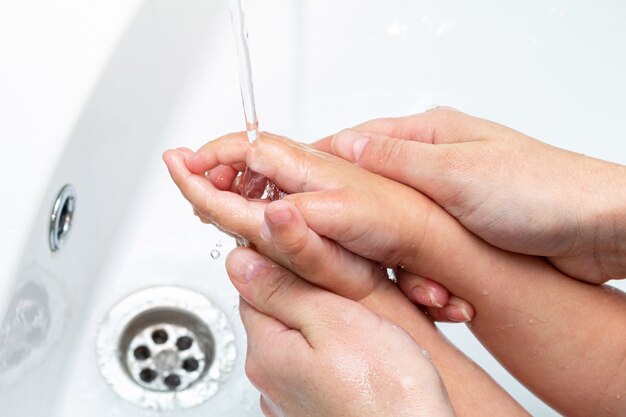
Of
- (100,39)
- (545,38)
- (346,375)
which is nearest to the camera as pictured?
(346,375)

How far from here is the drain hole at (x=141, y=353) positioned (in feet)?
2.32

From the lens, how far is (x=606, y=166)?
61 cm

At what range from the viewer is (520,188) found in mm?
596

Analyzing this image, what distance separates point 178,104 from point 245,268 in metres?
0.28

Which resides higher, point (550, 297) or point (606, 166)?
point (606, 166)

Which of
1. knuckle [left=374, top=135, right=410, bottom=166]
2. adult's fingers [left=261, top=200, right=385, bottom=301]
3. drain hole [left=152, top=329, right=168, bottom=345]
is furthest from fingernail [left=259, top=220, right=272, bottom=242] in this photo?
drain hole [left=152, top=329, right=168, bottom=345]

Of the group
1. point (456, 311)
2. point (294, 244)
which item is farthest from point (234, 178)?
point (456, 311)

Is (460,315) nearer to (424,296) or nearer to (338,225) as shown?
(424,296)

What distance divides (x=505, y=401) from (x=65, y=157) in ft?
1.26

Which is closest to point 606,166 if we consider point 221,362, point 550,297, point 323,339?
point 550,297

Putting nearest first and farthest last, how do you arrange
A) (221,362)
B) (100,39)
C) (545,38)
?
(100,39) → (221,362) → (545,38)

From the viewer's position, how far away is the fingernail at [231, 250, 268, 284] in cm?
56

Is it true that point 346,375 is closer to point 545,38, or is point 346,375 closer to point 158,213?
point 158,213

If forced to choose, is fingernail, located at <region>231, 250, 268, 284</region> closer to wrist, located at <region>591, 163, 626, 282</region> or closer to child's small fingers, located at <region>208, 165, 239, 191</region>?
child's small fingers, located at <region>208, 165, 239, 191</region>
